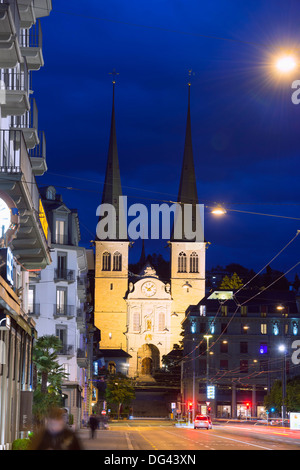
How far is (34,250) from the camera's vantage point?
2969 cm

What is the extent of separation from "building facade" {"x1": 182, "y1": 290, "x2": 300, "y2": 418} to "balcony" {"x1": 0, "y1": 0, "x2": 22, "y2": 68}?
10237 cm

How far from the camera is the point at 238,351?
128000 millimetres

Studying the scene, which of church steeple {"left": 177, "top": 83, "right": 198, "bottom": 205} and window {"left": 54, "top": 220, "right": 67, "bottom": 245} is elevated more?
church steeple {"left": 177, "top": 83, "right": 198, "bottom": 205}

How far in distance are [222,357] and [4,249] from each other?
10923 centimetres

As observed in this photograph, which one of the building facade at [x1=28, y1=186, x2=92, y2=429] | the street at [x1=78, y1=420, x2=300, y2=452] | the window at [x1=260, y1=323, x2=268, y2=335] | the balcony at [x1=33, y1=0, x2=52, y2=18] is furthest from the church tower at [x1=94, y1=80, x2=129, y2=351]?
the balcony at [x1=33, y1=0, x2=52, y2=18]

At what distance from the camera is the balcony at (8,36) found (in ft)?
62.1

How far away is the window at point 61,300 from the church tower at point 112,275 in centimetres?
8842

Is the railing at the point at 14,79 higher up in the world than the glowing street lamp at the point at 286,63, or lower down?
higher up

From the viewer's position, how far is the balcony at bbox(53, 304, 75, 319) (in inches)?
2638

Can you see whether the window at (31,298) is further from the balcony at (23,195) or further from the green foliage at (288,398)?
the balcony at (23,195)

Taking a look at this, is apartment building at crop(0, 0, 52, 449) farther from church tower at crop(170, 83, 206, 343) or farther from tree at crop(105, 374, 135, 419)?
Result: church tower at crop(170, 83, 206, 343)

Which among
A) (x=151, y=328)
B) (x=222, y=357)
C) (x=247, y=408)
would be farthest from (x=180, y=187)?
(x=247, y=408)

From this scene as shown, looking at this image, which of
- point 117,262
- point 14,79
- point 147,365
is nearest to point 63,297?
point 14,79

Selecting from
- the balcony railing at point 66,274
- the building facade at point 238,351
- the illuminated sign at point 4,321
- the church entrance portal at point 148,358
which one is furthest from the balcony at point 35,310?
the church entrance portal at point 148,358
